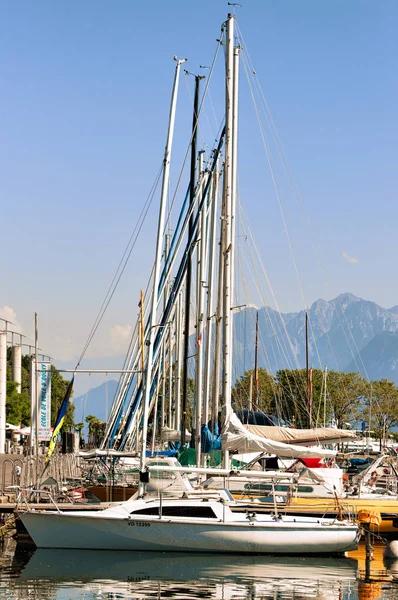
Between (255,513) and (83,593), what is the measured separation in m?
7.74

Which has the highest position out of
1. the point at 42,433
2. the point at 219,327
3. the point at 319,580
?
the point at 219,327

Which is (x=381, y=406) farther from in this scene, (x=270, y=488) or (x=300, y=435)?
(x=270, y=488)

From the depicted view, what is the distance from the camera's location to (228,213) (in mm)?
38469

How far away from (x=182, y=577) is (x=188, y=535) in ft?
9.97

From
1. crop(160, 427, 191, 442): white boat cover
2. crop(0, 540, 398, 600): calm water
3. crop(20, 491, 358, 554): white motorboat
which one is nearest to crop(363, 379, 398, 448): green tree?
crop(160, 427, 191, 442): white boat cover

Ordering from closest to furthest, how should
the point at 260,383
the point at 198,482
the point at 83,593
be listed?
the point at 83,593 → the point at 198,482 → the point at 260,383

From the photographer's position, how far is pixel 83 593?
2542cm

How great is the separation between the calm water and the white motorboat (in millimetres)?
353

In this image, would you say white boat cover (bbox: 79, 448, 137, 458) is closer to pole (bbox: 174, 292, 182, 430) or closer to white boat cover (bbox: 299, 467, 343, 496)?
white boat cover (bbox: 299, 467, 343, 496)

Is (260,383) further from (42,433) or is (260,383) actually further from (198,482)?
(198,482)

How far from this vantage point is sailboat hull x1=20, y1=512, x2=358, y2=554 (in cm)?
3089

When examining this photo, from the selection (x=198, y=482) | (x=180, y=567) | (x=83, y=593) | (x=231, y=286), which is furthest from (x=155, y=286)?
(x=83, y=593)

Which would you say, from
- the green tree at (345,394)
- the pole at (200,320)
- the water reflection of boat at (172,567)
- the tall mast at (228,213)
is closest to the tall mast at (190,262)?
the pole at (200,320)

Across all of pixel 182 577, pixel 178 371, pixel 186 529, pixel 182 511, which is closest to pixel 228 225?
pixel 182 511
